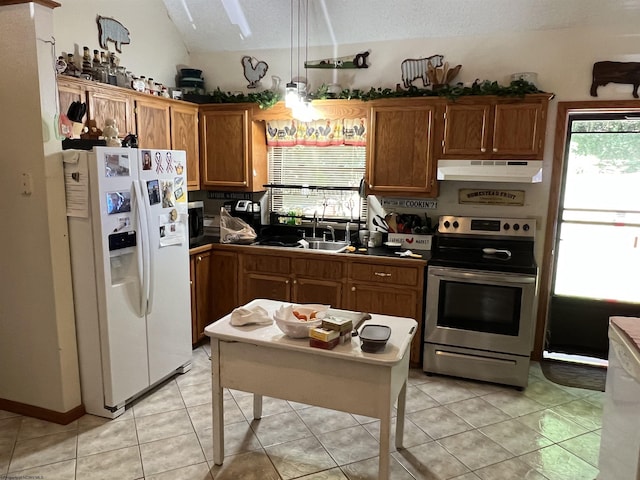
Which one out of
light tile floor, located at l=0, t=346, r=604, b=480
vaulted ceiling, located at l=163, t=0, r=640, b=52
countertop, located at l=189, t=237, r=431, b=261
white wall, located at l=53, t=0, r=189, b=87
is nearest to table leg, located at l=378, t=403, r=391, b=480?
light tile floor, located at l=0, t=346, r=604, b=480

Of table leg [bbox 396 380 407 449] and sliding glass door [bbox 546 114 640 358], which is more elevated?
sliding glass door [bbox 546 114 640 358]

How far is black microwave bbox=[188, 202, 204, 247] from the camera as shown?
13.9 feet

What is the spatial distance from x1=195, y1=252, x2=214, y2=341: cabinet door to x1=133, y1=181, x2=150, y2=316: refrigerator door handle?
91 cm

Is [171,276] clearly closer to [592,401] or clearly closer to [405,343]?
[405,343]

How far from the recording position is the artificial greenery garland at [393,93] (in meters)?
3.48

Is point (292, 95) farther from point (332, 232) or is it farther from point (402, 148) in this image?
point (332, 232)

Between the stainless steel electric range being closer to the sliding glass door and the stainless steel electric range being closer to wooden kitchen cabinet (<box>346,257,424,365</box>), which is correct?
wooden kitchen cabinet (<box>346,257,424,365</box>)

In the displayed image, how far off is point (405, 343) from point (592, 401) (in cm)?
199

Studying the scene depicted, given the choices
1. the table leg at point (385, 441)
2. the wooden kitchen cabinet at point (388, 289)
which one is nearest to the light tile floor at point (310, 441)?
the table leg at point (385, 441)

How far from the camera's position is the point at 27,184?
2.71m

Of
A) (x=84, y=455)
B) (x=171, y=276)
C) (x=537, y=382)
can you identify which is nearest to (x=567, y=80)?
(x=537, y=382)

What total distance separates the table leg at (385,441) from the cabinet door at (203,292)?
234 centimetres

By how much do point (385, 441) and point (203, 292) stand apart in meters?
2.42

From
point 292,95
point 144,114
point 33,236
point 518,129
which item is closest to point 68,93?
point 144,114
